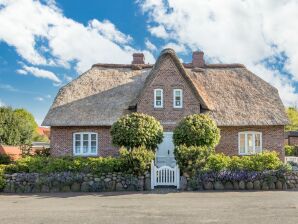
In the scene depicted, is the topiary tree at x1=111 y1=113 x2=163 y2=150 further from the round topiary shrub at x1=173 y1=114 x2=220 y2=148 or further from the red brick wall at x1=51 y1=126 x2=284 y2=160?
the red brick wall at x1=51 y1=126 x2=284 y2=160

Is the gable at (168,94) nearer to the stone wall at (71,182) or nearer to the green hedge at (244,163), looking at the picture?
the green hedge at (244,163)

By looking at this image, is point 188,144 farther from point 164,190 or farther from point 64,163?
point 64,163

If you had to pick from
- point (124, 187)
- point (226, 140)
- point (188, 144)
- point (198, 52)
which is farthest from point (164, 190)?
point (198, 52)

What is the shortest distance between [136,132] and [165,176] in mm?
2885

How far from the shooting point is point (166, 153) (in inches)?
922

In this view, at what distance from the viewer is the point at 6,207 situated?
13141 mm

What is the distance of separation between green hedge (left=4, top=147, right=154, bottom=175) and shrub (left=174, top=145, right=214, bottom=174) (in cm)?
149

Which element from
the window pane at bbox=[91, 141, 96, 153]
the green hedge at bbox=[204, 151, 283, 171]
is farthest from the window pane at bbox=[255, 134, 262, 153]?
the window pane at bbox=[91, 141, 96, 153]

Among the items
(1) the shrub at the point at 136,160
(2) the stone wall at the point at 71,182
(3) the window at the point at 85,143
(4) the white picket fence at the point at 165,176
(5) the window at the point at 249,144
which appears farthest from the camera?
(5) the window at the point at 249,144

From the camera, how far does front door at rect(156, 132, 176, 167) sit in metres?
23.3

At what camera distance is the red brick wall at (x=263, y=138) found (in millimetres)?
24625

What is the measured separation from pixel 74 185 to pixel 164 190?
4306 millimetres

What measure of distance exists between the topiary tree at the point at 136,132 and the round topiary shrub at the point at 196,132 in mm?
1256

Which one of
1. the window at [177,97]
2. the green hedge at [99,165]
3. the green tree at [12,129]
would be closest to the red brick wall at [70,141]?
the window at [177,97]
